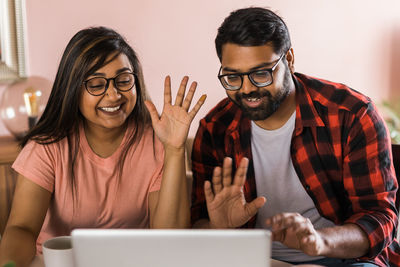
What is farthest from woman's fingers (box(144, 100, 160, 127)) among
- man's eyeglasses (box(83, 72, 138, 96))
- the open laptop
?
the open laptop

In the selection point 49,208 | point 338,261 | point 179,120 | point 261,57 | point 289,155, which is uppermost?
point 261,57

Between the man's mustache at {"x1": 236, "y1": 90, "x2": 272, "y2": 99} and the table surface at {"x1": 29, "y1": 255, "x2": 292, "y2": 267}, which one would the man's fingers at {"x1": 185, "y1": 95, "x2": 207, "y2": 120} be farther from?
the table surface at {"x1": 29, "y1": 255, "x2": 292, "y2": 267}

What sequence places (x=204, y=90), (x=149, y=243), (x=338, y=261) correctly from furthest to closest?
(x=204, y=90) < (x=338, y=261) < (x=149, y=243)

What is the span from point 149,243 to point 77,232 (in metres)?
0.13

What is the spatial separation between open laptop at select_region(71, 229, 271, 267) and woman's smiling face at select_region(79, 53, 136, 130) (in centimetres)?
85

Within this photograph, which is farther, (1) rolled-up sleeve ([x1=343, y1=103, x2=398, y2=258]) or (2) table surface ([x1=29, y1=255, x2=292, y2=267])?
(1) rolled-up sleeve ([x1=343, y1=103, x2=398, y2=258])

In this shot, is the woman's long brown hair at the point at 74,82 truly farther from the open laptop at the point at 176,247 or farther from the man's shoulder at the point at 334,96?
the open laptop at the point at 176,247

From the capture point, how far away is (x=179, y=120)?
1.71 meters

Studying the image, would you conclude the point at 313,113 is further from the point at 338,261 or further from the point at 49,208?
the point at 49,208

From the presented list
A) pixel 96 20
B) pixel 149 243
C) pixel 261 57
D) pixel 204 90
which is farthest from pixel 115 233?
pixel 204 90

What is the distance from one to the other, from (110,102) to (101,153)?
9.0 inches

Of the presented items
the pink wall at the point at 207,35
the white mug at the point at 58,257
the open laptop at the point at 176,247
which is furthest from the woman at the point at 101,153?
the pink wall at the point at 207,35

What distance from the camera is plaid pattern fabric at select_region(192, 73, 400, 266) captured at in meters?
1.60

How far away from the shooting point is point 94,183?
5.94ft
